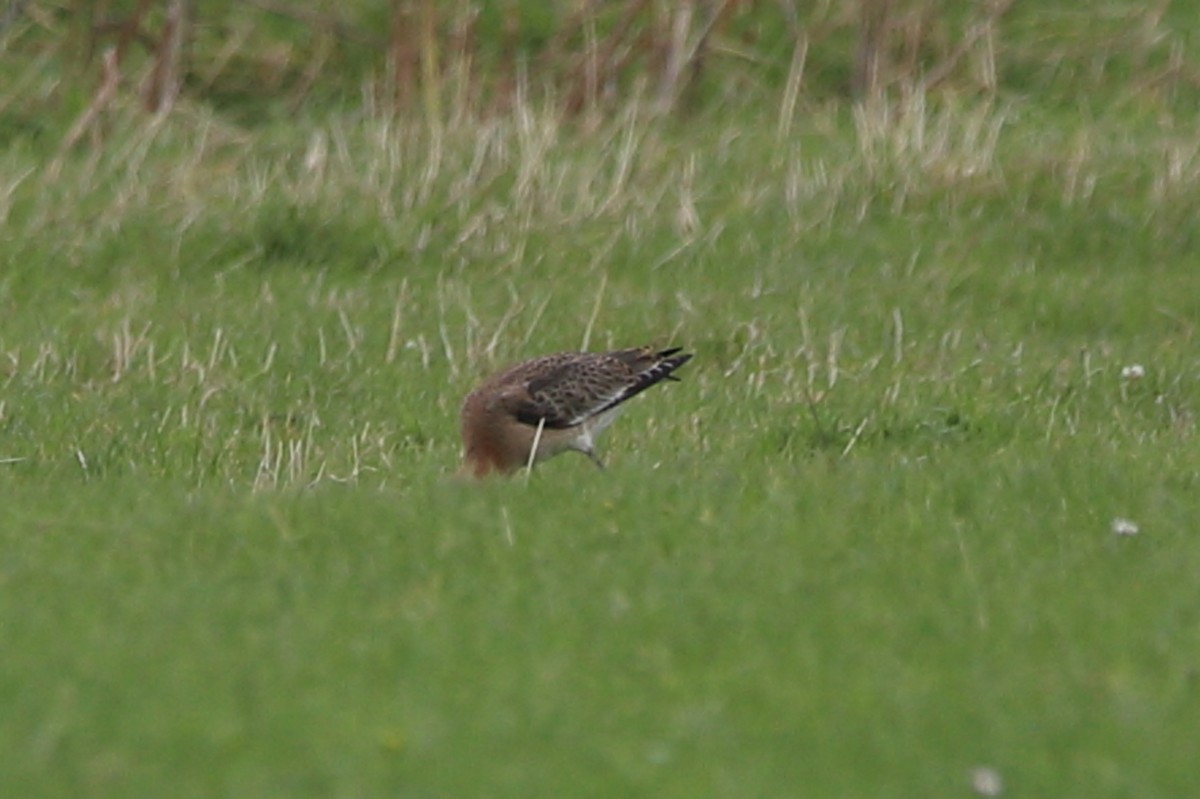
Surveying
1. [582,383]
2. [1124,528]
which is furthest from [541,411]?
[1124,528]

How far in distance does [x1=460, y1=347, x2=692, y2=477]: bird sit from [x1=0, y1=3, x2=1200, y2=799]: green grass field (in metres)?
0.23

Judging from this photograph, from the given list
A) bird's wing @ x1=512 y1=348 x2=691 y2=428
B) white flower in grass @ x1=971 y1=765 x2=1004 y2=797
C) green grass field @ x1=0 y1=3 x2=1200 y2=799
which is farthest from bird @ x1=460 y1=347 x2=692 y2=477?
white flower in grass @ x1=971 y1=765 x2=1004 y2=797

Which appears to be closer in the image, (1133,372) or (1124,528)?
(1124,528)

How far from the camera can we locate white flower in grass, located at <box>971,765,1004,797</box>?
17.6 ft

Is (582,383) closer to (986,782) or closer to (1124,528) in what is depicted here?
(1124,528)

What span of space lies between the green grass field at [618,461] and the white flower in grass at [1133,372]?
97 millimetres

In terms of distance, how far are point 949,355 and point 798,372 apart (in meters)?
0.91

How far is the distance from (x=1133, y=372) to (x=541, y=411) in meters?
3.14

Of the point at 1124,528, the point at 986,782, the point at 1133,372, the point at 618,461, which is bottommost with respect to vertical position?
the point at 1133,372

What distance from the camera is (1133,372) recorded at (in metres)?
11.5

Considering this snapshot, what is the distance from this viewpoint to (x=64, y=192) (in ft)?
48.9

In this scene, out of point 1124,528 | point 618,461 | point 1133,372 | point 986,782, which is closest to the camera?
point 986,782

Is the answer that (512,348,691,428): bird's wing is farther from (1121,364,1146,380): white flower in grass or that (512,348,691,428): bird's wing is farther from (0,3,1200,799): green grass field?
(1121,364,1146,380): white flower in grass

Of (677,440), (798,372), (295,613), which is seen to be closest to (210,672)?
(295,613)
